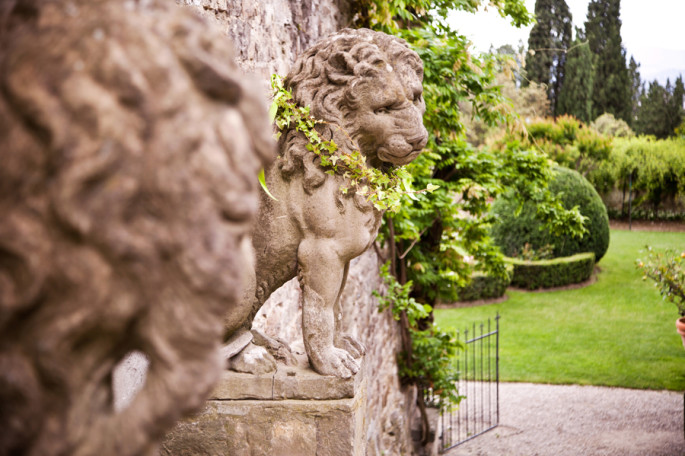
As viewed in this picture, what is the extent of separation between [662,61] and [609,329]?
74.7 m

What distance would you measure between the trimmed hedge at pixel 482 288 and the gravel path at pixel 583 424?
13.0 feet

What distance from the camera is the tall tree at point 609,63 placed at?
25.8 metres

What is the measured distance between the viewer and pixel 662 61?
73875mm

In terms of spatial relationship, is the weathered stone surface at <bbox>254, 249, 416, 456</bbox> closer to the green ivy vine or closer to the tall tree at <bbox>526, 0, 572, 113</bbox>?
the green ivy vine

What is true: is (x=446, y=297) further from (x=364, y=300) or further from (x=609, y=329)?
(x=609, y=329)

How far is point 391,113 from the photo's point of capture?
1920 mm

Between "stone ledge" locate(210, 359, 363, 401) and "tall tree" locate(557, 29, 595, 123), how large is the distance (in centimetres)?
2562

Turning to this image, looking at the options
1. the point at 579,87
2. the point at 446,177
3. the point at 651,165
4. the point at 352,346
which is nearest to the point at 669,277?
the point at 446,177

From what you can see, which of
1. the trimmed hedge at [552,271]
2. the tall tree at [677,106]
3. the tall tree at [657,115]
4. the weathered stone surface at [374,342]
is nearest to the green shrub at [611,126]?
the tall tree at [657,115]

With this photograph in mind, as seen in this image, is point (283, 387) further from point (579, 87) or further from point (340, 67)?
point (579, 87)

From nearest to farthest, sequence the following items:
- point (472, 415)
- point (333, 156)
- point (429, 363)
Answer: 1. point (333, 156)
2. point (429, 363)
3. point (472, 415)

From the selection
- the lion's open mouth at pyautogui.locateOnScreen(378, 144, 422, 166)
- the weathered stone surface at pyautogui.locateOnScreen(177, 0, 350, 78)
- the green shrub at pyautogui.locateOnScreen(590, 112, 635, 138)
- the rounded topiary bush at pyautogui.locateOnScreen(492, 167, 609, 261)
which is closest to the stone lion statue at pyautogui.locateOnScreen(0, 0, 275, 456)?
the lion's open mouth at pyautogui.locateOnScreen(378, 144, 422, 166)

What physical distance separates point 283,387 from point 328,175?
681mm

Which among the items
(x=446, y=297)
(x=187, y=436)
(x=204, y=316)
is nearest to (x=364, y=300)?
(x=446, y=297)
